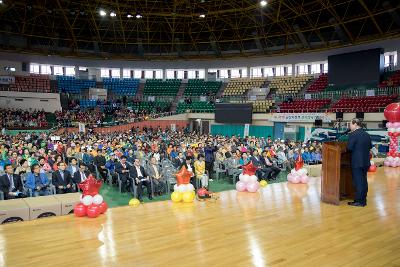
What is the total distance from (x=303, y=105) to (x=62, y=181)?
2185cm

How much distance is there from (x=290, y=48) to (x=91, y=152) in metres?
22.1

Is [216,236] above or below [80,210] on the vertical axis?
below

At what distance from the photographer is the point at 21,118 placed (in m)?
26.6

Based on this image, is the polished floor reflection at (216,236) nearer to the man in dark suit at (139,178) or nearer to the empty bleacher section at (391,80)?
the man in dark suit at (139,178)

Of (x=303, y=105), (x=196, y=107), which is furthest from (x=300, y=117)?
(x=196, y=107)

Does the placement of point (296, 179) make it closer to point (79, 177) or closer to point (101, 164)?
point (79, 177)

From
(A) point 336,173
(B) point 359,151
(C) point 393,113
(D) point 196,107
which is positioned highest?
(D) point 196,107

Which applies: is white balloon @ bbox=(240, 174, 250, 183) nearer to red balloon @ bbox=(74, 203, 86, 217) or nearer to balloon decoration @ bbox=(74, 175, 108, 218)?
balloon decoration @ bbox=(74, 175, 108, 218)

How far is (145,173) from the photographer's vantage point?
30.1ft

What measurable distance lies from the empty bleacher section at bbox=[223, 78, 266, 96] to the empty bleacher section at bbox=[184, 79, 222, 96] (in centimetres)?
134

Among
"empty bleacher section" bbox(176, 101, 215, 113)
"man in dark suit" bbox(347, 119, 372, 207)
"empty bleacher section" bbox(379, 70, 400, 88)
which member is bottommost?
"man in dark suit" bbox(347, 119, 372, 207)

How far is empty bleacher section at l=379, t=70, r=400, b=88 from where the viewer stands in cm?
2325

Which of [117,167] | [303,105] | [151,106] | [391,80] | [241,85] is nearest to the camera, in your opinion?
[117,167]

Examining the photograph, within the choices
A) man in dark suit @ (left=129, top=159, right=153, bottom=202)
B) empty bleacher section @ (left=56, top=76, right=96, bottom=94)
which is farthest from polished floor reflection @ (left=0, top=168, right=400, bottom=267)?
empty bleacher section @ (left=56, top=76, right=96, bottom=94)
